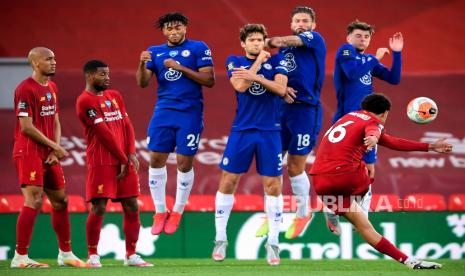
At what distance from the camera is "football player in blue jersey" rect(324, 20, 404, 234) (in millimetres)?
9672

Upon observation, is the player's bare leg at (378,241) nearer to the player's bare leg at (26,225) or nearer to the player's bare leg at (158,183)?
the player's bare leg at (158,183)

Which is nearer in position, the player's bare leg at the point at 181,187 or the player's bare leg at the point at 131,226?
the player's bare leg at the point at 131,226

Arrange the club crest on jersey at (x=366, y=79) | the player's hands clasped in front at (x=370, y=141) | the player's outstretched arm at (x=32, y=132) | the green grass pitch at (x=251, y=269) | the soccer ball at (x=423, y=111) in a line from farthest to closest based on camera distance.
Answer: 1. the club crest on jersey at (x=366, y=79)
2. the soccer ball at (x=423, y=111)
3. the player's outstretched arm at (x=32, y=132)
4. the green grass pitch at (x=251, y=269)
5. the player's hands clasped in front at (x=370, y=141)

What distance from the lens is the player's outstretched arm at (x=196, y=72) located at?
916 centimetres

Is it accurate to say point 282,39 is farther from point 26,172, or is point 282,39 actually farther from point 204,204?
point 204,204

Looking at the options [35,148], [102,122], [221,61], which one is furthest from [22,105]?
[221,61]

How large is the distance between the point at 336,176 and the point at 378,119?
1.86ft

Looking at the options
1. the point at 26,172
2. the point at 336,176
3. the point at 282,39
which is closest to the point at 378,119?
the point at 336,176

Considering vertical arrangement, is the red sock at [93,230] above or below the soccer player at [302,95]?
below

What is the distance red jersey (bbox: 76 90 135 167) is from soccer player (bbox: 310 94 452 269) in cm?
177

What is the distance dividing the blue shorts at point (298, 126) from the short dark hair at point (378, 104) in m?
1.21

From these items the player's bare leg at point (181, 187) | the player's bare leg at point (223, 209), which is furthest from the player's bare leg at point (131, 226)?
the player's bare leg at point (223, 209)

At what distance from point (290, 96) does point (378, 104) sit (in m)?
1.16

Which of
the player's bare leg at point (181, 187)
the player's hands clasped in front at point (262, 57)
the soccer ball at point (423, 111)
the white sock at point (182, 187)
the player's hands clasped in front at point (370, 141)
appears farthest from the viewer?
the white sock at point (182, 187)
